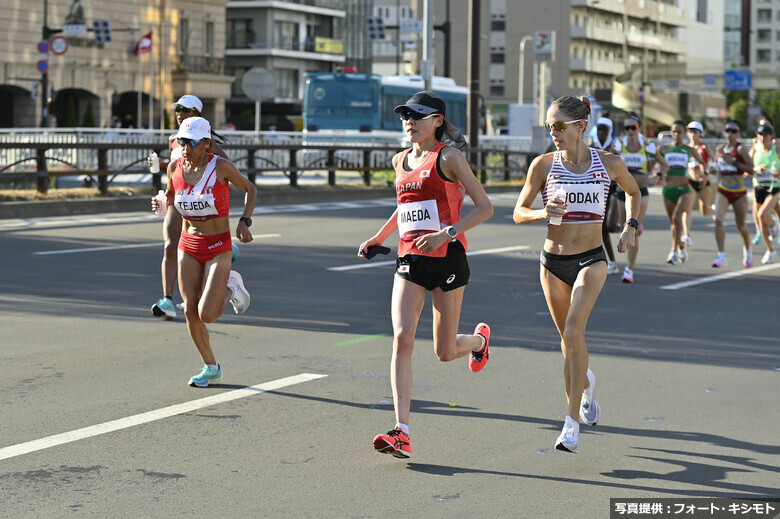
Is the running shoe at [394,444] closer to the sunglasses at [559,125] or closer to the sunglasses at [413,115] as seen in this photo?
the sunglasses at [413,115]

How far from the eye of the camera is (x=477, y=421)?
7.23 meters

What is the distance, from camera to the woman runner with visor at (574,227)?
21.8 ft

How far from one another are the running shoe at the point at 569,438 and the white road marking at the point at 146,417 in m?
2.24

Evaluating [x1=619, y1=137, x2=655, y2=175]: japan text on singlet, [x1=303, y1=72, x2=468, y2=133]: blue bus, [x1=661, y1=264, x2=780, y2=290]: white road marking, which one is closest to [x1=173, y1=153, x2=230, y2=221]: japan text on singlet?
[x1=661, y1=264, x2=780, y2=290]: white road marking

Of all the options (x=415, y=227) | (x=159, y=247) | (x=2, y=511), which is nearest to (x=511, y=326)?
(x=415, y=227)

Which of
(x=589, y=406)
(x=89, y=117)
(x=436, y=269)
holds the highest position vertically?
→ (x=89, y=117)

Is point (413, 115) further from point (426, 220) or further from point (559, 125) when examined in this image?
point (559, 125)

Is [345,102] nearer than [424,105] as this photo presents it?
No

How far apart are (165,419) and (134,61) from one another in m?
63.6

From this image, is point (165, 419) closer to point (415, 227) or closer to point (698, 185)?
point (415, 227)

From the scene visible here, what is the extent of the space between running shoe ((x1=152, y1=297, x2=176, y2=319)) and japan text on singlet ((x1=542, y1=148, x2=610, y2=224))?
16.1ft

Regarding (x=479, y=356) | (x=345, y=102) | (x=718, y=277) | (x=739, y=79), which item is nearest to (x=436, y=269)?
(x=479, y=356)

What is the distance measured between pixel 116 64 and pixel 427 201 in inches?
2475

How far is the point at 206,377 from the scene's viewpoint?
26.7 ft
